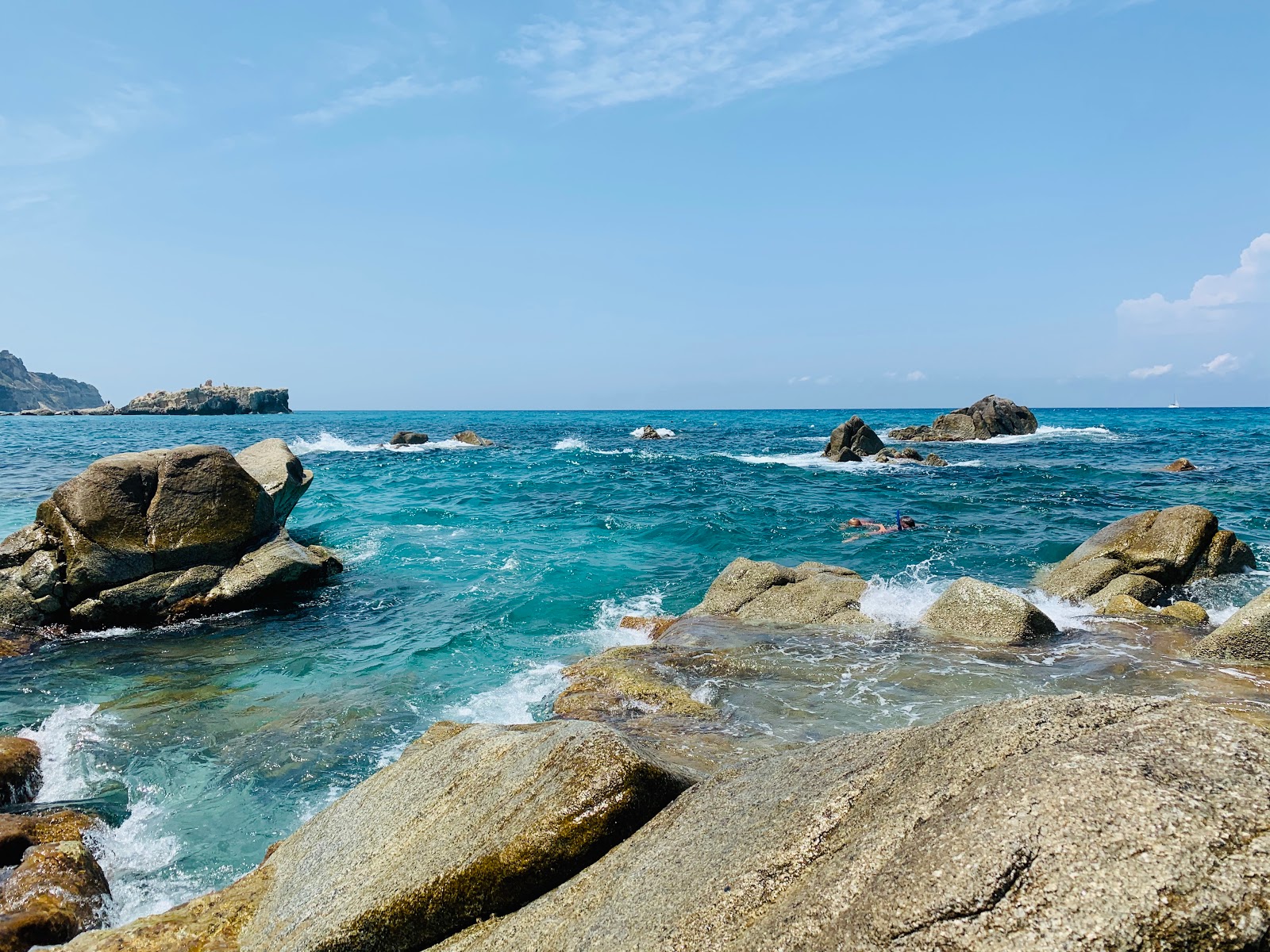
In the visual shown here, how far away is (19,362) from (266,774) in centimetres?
23369

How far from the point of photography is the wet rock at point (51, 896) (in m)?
5.22

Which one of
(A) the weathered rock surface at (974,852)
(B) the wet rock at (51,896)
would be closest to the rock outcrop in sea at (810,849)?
(A) the weathered rock surface at (974,852)

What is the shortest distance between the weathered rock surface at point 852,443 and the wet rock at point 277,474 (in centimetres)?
3492

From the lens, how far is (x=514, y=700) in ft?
35.8

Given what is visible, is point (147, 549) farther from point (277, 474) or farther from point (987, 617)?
point (987, 617)

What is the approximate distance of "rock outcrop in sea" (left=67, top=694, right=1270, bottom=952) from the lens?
2432 mm

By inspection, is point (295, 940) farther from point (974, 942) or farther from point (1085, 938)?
point (1085, 938)

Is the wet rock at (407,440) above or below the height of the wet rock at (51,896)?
above

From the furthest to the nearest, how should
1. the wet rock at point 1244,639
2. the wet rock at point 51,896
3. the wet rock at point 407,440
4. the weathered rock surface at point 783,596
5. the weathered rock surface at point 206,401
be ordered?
the weathered rock surface at point 206,401
the wet rock at point 407,440
the weathered rock surface at point 783,596
the wet rock at point 1244,639
the wet rock at point 51,896

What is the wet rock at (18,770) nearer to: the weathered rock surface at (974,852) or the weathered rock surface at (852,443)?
the weathered rock surface at (974,852)

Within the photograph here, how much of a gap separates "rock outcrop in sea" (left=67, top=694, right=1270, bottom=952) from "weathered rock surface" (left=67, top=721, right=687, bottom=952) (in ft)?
0.05

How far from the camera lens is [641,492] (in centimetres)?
3303

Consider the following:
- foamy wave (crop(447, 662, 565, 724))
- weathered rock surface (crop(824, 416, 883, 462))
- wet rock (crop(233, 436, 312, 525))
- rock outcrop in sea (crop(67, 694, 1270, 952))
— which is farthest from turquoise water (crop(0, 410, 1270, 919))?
weathered rock surface (crop(824, 416, 883, 462))

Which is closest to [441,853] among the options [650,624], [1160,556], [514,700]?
[514,700]
